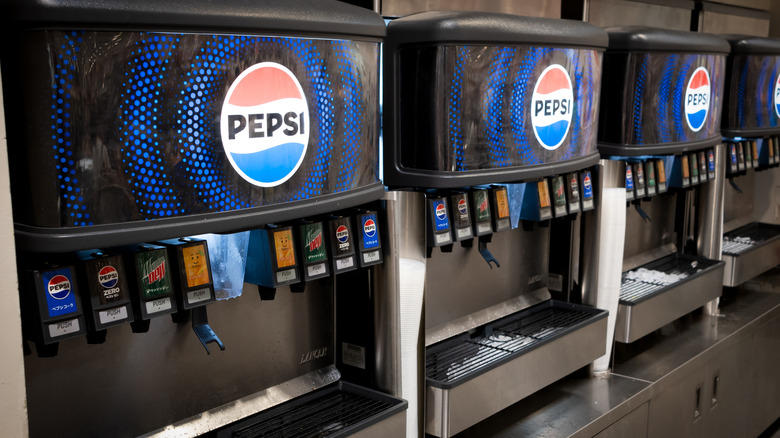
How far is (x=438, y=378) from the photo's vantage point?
82.6 inches

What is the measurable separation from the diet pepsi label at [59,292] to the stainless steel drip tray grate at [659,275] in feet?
6.78

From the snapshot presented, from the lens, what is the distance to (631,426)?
2648mm

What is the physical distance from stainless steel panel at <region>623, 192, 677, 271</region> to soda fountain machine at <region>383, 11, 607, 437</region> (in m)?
0.85

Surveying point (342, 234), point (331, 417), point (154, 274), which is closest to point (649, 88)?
point (342, 234)

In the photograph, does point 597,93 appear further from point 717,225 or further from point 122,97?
point 122,97

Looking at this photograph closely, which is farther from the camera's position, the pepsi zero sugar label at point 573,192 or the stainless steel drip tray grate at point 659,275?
the stainless steel drip tray grate at point 659,275

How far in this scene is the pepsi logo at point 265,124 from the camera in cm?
140

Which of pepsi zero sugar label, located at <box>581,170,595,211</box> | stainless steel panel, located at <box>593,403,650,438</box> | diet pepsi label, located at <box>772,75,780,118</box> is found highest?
diet pepsi label, located at <box>772,75,780,118</box>

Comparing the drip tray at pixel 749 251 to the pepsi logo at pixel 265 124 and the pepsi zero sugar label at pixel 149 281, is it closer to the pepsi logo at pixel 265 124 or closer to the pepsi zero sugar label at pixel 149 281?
the pepsi logo at pixel 265 124

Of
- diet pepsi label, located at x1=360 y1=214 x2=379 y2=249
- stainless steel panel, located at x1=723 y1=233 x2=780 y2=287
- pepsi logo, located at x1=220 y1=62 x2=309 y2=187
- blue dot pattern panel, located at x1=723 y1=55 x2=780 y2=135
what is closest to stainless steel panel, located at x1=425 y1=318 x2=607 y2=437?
diet pepsi label, located at x1=360 y1=214 x2=379 y2=249

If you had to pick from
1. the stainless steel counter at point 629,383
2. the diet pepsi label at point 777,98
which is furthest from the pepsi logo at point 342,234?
the diet pepsi label at point 777,98

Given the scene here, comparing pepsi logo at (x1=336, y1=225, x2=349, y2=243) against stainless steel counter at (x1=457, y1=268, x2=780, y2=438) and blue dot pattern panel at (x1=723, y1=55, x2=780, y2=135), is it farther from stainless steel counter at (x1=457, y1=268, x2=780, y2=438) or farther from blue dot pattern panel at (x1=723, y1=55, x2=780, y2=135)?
blue dot pattern panel at (x1=723, y1=55, x2=780, y2=135)

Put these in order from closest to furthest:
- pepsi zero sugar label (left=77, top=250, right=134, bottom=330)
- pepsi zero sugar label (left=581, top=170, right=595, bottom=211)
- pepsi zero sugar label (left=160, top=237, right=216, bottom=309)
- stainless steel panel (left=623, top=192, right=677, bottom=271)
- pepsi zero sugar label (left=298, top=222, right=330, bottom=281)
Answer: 1. pepsi zero sugar label (left=77, top=250, right=134, bottom=330)
2. pepsi zero sugar label (left=160, top=237, right=216, bottom=309)
3. pepsi zero sugar label (left=298, top=222, right=330, bottom=281)
4. pepsi zero sugar label (left=581, top=170, right=595, bottom=211)
5. stainless steel panel (left=623, top=192, right=677, bottom=271)

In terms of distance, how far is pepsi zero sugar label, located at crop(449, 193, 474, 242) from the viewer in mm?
2072
